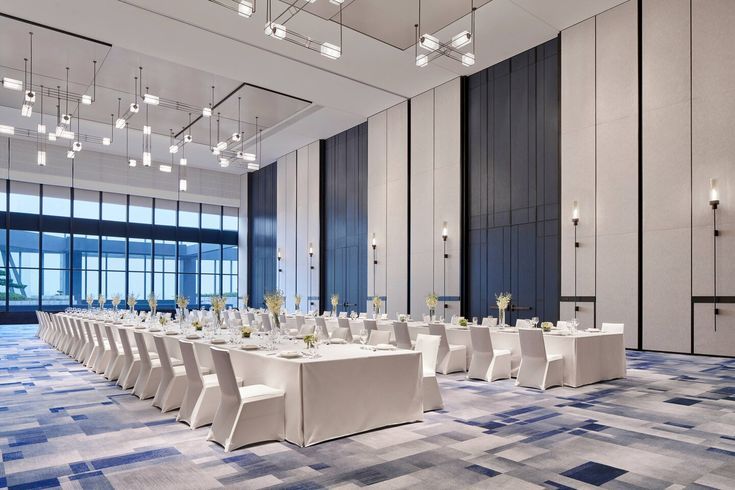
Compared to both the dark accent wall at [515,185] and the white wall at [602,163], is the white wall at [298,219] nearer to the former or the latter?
the dark accent wall at [515,185]

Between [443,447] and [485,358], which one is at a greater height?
[485,358]

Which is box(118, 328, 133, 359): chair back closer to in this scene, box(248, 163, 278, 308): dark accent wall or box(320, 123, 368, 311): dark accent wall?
box(320, 123, 368, 311): dark accent wall

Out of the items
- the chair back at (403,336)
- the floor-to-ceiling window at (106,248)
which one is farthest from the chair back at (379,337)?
the floor-to-ceiling window at (106,248)

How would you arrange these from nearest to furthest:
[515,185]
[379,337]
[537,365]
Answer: [537,365] < [379,337] < [515,185]

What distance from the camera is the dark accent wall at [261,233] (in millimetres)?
21234

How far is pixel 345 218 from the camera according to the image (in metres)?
17.2

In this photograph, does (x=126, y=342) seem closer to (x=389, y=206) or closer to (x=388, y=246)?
(x=388, y=246)

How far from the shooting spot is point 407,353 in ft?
16.3

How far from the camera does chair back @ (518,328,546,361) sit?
6.64 meters

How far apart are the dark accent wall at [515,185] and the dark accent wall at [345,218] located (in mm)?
4384

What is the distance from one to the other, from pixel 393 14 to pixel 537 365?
Answer: 7048 millimetres

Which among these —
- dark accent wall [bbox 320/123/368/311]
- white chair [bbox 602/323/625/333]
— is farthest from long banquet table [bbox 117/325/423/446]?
dark accent wall [bbox 320/123/368/311]

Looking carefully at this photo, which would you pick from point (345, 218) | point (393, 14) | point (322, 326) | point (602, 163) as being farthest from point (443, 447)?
point (345, 218)

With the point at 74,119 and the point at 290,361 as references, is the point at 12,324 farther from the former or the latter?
the point at 290,361
